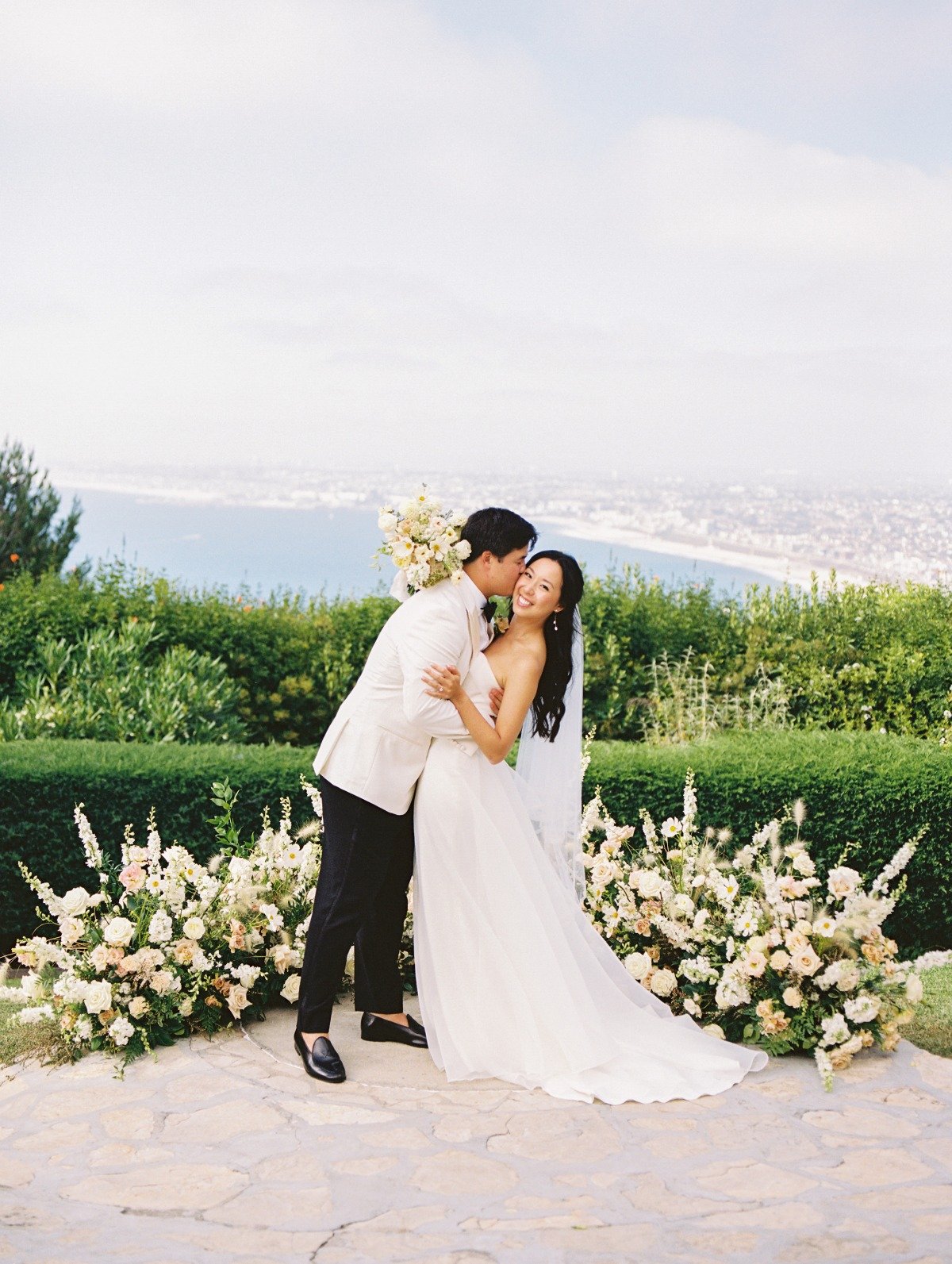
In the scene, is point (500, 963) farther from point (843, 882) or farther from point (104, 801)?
point (104, 801)

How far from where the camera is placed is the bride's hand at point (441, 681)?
3721 mm

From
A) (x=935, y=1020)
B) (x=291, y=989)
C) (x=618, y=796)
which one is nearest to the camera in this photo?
(x=291, y=989)

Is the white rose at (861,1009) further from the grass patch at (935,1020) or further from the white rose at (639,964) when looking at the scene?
the white rose at (639,964)

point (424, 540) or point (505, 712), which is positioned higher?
point (424, 540)

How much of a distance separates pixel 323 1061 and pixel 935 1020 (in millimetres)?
2371

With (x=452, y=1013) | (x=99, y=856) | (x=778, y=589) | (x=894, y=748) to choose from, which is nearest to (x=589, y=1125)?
(x=452, y=1013)

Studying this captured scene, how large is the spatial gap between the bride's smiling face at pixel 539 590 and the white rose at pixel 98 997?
6.28 feet

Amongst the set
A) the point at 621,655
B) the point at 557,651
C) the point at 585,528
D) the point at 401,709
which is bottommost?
the point at 621,655

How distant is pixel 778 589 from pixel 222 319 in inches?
700

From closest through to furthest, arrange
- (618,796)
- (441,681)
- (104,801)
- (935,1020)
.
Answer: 1. (441,681)
2. (935,1020)
3. (104,801)
4. (618,796)

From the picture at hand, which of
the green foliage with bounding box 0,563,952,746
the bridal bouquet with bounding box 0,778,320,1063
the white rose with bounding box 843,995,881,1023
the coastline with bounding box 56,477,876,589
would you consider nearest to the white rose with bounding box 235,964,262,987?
the bridal bouquet with bounding box 0,778,320,1063

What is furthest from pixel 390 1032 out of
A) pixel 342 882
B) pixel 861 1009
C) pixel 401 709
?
pixel 861 1009

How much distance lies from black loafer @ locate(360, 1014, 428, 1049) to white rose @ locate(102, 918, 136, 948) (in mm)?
890

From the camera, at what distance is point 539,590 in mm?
3914
